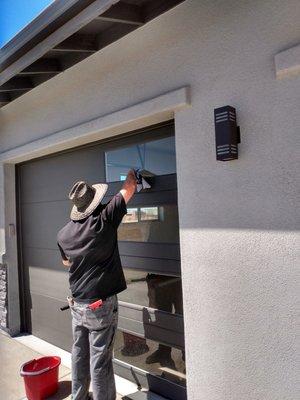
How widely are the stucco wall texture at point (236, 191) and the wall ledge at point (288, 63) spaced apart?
0.05m

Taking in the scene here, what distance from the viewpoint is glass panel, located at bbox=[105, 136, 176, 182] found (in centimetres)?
312

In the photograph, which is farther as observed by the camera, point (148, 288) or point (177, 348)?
point (148, 288)

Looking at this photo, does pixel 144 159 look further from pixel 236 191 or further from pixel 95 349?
pixel 95 349

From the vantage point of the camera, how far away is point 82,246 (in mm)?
2883

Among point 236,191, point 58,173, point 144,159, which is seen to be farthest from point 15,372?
point 236,191

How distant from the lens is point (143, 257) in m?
3.35

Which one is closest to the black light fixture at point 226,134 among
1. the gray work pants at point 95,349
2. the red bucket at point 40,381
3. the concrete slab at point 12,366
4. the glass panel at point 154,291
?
the glass panel at point 154,291

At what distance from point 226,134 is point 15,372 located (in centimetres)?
344

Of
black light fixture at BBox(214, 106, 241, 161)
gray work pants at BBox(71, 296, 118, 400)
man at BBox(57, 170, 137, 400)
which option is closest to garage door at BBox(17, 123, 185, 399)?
man at BBox(57, 170, 137, 400)

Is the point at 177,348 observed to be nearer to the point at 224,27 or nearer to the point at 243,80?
the point at 243,80

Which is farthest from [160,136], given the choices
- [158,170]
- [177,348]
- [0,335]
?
[0,335]

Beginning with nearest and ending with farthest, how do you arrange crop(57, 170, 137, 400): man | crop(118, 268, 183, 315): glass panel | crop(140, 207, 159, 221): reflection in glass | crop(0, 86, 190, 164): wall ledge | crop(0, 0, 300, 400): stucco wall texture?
crop(0, 0, 300, 400): stucco wall texture → crop(0, 86, 190, 164): wall ledge → crop(57, 170, 137, 400): man → crop(118, 268, 183, 315): glass panel → crop(140, 207, 159, 221): reflection in glass

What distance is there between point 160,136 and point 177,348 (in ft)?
6.03

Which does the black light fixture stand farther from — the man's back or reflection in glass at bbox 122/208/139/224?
reflection in glass at bbox 122/208/139/224
